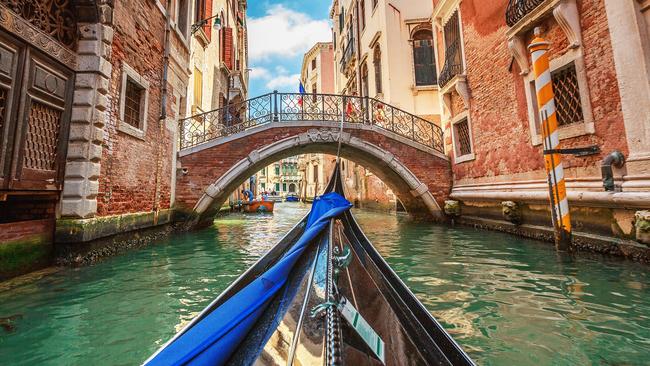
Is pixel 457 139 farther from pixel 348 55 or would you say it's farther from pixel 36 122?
pixel 348 55

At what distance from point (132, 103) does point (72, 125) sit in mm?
1302

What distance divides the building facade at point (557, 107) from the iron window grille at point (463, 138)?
0.02m

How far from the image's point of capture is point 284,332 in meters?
0.99

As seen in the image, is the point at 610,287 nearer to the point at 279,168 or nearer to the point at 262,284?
the point at 262,284

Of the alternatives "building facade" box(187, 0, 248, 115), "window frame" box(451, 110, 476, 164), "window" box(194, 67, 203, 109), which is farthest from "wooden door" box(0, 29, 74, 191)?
"window frame" box(451, 110, 476, 164)

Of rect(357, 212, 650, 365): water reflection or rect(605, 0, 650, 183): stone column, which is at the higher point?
rect(605, 0, 650, 183): stone column

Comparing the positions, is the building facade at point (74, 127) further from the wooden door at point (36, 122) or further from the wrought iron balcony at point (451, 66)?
the wrought iron balcony at point (451, 66)

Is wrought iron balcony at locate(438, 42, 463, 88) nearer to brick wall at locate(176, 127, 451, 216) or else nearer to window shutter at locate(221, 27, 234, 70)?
brick wall at locate(176, 127, 451, 216)

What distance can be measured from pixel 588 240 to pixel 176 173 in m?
6.69

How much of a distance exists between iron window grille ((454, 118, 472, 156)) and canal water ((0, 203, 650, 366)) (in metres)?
3.35

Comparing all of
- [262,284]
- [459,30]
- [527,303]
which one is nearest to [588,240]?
[527,303]

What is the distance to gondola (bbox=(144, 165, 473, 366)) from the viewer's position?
85 cm

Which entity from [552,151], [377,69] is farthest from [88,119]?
[377,69]

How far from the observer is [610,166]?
11.0 ft
